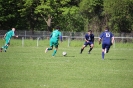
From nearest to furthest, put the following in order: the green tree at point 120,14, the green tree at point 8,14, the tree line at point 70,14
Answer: the green tree at point 120,14 < the tree line at point 70,14 < the green tree at point 8,14

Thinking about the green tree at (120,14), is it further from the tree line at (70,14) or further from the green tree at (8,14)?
the green tree at (8,14)

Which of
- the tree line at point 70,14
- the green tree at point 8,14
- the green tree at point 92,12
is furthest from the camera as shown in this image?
the green tree at point 92,12

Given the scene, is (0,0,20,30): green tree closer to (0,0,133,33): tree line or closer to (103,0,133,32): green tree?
(0,0,133,33): tree line

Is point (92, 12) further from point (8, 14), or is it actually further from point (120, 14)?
point (8, 14)

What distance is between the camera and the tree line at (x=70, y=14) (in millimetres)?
69188

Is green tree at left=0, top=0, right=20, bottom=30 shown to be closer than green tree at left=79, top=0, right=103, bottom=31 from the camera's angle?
Yes

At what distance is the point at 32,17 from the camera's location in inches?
3046

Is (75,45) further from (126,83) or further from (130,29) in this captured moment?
(126,83)

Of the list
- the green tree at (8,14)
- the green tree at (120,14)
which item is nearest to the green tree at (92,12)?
the green tree at (120,14)

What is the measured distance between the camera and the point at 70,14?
74750 mm

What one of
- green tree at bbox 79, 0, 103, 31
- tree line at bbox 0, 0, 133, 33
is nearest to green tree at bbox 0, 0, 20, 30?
tree line at bbox 0, 0, 133, 33

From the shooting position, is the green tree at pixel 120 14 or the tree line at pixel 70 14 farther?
the tree line at pixel 70 14

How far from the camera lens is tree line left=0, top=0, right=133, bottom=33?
2724 inches

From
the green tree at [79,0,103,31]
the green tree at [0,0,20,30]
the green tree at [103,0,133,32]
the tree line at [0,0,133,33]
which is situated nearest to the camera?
the green tree at [103,0,133,32]
